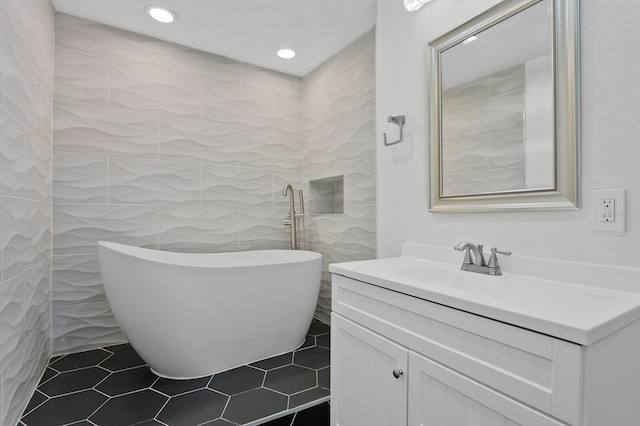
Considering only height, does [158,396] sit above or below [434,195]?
below

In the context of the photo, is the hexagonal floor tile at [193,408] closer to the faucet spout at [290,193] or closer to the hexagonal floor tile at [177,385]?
the hexagonal floor tile at [177,385]

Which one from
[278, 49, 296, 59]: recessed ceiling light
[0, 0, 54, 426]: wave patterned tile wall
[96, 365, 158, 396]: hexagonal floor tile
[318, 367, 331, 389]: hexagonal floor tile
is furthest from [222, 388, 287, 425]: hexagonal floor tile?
[278, 49, 296, 59]: recessed ceiling light

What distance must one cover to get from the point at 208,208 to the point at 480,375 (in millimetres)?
2304

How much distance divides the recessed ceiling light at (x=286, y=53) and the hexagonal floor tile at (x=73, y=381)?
2.60 metres

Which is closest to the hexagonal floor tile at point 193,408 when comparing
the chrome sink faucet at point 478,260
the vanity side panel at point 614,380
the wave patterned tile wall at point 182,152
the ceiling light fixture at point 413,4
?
the wave patterned tile wall at point 182,152

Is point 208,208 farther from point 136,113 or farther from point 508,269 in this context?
point 508,269

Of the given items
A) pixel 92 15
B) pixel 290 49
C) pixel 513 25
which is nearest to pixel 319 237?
pixel 290 49

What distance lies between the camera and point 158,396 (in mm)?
1627

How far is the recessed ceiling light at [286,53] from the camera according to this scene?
8.50 ft

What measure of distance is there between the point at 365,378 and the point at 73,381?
1.72 m

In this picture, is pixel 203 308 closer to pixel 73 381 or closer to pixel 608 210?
pixel 73 381

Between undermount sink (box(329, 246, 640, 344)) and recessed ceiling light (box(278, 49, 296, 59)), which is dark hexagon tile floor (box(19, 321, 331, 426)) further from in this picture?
recessed ceiling light (box(278, 49, 296, 59))

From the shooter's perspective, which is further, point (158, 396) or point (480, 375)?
point (158, 396)

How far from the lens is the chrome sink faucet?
121 centimetres
